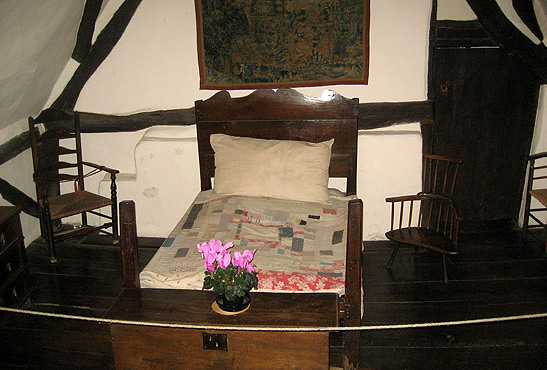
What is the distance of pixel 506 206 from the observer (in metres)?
4.36

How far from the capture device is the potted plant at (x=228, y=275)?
2170 millimetres

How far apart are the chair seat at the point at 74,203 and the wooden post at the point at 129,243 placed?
4.74 ft

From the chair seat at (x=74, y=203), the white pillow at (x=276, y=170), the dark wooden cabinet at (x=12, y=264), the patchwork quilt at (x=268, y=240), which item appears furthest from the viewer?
the chair seat at (x=74, y=203)

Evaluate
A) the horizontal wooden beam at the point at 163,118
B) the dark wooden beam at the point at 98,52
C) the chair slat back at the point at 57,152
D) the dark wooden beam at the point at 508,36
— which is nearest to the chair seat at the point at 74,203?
the chair slat back at the point at 57,152

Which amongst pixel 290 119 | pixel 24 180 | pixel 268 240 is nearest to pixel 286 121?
pixel 290 119

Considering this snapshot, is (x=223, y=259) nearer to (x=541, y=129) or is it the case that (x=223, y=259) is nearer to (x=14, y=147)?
(x=14, y=147)

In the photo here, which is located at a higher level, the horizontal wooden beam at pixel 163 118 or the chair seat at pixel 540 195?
the horizontal wooden beam at pixel 163 118

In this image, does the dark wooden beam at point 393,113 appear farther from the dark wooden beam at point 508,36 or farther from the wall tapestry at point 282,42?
the dark wooden beam at point 508,36

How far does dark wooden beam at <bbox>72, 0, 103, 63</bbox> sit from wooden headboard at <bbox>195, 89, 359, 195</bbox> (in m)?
1.04

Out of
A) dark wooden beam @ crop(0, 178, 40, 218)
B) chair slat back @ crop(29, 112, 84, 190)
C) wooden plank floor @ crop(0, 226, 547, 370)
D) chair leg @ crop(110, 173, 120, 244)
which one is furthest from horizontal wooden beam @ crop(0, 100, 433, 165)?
wooden plank floor @ crop(0, 226, 547, 370)

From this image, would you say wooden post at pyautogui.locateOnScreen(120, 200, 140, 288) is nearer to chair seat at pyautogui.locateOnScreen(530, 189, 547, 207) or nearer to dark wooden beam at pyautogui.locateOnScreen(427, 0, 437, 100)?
dark wooden beam at pyautogui.locateOnScreen(427, 0, 437, 100)

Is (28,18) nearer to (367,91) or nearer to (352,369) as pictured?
(367,91)

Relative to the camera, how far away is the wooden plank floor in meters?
2.74

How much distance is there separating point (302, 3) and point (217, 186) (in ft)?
5.03
